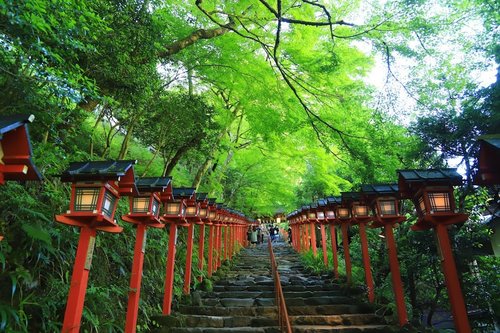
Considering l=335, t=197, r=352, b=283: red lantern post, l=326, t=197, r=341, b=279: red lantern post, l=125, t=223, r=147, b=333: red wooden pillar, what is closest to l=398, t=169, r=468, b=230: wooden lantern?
l=335, t=197, r=352, b=283: red lantern post

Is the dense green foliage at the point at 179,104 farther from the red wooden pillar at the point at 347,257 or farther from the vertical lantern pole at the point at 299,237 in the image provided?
the vertical lantern pole at the point at 299,237

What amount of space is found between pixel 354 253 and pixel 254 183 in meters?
10.5

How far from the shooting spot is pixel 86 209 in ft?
15.4

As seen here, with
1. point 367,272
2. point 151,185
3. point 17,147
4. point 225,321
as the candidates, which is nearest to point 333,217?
point 367,272

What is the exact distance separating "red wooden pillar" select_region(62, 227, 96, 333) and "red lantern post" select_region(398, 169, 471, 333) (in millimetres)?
5843

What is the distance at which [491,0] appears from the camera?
680 centimetres

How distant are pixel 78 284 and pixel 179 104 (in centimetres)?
671

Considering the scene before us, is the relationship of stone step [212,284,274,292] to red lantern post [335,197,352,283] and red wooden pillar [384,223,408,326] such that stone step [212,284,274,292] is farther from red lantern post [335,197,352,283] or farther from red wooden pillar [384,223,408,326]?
red wooden pillar [384,223,408,326]

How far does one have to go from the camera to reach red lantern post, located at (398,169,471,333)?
225 inches

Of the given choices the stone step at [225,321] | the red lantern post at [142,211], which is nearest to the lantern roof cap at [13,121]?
the red lantern post at [142,211]

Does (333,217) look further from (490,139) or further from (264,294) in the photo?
(490,139)

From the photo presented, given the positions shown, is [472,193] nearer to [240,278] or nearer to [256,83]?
[256,83]

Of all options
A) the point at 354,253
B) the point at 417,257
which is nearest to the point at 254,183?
the point at 354,253

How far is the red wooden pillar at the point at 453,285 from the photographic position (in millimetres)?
5536
